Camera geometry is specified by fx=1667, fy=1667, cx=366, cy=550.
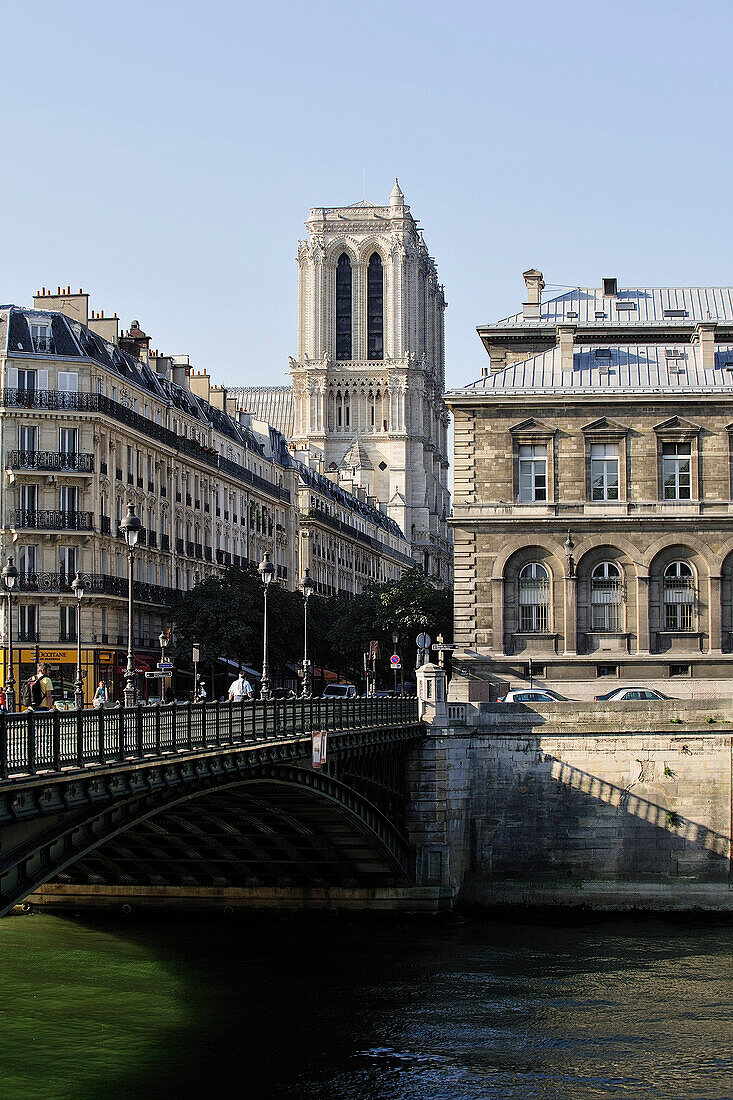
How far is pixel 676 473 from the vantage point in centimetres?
5772

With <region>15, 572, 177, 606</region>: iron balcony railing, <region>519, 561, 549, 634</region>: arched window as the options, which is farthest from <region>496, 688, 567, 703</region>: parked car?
<region>15, 572, 177, 606</region>: iron balcony railing

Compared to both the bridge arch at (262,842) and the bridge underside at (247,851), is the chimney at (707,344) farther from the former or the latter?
the bridge underside at (247,851)

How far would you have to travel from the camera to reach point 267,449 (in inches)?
4195

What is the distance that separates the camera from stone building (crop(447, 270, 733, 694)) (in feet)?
188

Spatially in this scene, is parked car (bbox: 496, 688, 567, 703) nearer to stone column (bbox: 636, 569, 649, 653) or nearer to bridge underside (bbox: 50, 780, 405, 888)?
stone column (bbox: 636, 569, 649, 653)

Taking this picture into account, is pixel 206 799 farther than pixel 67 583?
No

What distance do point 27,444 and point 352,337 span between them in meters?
123

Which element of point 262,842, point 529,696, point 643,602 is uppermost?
point 643,602

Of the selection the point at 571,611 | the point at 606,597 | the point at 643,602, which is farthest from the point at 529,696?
the point at 643,602

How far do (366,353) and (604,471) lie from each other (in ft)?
421

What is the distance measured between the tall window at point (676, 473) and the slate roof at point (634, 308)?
10.1 metres

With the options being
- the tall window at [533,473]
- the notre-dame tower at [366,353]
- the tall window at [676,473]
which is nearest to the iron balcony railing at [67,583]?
the tall window at [533,473]

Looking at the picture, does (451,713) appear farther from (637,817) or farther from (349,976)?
(349,976)

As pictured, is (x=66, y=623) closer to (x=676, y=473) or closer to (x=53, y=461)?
(x=53, y=461)
